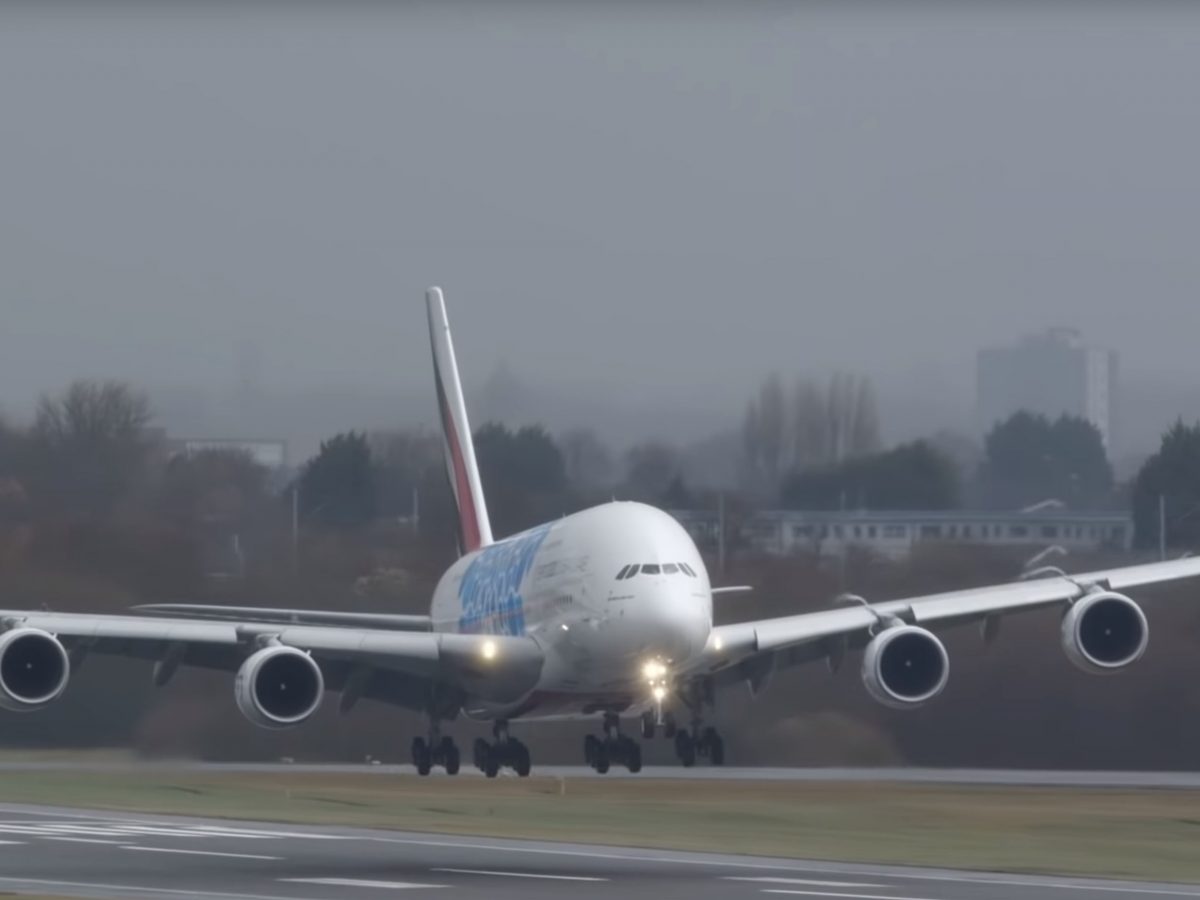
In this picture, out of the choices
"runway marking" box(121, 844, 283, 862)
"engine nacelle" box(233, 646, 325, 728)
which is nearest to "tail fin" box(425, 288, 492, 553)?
"engine nacelle" box(233, 646, 325, 728)

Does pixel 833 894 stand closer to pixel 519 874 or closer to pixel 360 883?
pixel 519 874

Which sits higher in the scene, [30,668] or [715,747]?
[30,668]

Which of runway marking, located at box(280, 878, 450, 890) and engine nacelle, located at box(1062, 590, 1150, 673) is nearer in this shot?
runway marking, located at box(280, 878, 450, 890)

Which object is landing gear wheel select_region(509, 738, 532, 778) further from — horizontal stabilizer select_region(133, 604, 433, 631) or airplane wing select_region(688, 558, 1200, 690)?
airplane wing select_region(688, 558, 1200, 690)

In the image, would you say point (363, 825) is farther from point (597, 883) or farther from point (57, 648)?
point (57, 648)

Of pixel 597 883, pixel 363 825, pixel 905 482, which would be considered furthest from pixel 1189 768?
pixel 597 883

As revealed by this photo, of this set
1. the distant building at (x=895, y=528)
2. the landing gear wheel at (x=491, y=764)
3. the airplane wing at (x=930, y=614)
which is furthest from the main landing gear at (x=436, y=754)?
the distant building at (x=895, y=528)

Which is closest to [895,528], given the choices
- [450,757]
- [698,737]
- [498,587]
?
[698,737]
